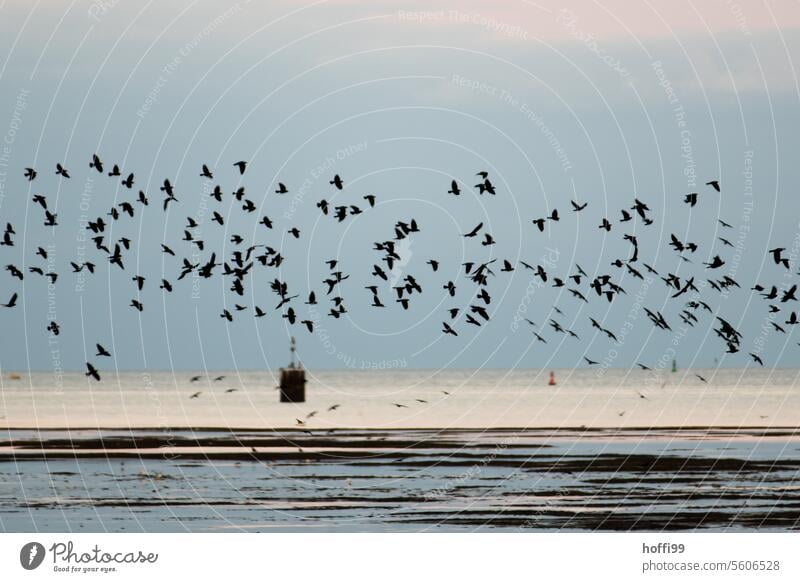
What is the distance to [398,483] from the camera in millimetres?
54219

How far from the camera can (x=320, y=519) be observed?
43750 mm

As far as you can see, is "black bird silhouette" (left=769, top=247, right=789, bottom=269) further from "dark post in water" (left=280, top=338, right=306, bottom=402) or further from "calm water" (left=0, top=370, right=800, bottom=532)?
"dark post in water" (left=280, top=338, right=306, bottom=402)

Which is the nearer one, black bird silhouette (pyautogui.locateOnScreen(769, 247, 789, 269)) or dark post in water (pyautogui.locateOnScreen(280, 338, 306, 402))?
black bird silhouette (pyautogui.locateOnScreen(769, 247, 789, 269))

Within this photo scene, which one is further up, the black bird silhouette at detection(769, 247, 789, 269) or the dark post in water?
the black bird silhouette at detection(769, 247, 789, 269)

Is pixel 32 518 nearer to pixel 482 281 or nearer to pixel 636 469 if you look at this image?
pixel 482 281

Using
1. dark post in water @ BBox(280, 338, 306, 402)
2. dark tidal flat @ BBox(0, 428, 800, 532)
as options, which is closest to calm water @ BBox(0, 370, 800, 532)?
dark tidal flat @ BBox(0, 428, 800, 532)

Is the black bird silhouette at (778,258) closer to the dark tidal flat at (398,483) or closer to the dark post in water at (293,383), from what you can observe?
the dark tidal flat at (398,483)

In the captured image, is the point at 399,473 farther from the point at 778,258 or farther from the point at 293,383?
the point at 293,383

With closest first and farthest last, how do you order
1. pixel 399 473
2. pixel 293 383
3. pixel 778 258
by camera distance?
pixel 778 258 → pixel 399 473 → pixel 293 383

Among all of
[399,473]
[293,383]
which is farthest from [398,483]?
[293,383]

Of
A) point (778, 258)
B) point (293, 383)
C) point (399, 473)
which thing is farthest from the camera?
point (293, 383)

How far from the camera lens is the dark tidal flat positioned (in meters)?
43.5

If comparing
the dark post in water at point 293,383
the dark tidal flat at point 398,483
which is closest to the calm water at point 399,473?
the dark tidal flat at point 398,483
